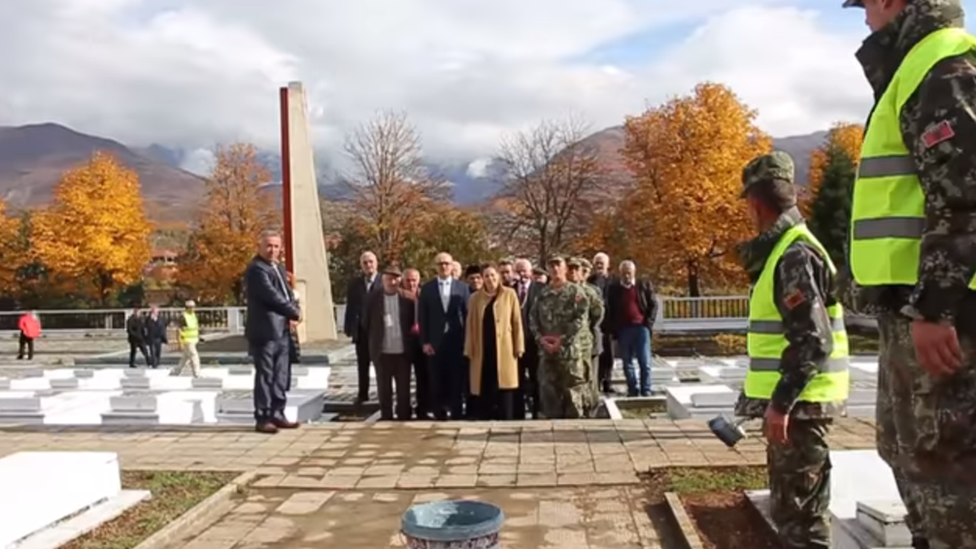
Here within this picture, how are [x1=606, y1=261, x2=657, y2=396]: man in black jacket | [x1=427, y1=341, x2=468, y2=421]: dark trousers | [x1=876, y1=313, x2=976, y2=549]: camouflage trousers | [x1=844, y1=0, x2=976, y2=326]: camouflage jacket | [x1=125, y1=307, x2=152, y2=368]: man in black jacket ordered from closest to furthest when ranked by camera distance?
[x1=844, y1=0, x2=976, y2=326]: camouflage jacket → [x1=876, y1=313, x2=976, y2=549]: camouflage trousers → [x1=427, y1=341, x2=468, y2=421]: dark trousers → [x1=606, y1=261, x2=657, y2=396]: man in black jacket → [x1=125, y1=307, x2=152, y2=368]: man in black jacket

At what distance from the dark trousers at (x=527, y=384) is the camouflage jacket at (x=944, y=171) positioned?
723 cm

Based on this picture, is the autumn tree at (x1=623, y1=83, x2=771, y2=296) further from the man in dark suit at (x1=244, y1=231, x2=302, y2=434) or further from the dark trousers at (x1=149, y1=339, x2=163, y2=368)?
the man in dark suit at (x1=244, y1=231, x2=302, y2=434)

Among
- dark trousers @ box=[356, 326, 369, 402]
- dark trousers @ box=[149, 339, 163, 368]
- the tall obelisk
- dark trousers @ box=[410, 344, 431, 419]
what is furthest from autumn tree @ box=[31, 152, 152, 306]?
dark trousers @ box=[410, 344, 431, 419]

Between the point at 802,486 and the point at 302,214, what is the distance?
1941 cm

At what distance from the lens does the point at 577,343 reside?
841 centimetres

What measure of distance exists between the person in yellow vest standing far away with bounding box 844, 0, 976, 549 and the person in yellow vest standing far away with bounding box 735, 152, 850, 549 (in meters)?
0.98

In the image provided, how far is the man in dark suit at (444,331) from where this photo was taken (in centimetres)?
928

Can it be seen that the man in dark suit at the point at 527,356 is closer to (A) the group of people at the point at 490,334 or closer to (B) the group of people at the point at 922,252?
(A) the group of people at the point at 490,334

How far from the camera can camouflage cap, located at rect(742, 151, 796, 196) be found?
374cm

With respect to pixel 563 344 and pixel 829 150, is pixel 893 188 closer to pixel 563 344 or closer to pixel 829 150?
pixel 563 344

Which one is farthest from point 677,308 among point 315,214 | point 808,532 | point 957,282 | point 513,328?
point 957,282

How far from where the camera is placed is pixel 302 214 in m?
22.1

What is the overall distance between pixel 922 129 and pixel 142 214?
42051mm

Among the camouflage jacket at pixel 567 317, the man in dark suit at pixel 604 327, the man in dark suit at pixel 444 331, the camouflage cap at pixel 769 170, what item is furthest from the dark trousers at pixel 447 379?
the camouflage cap at pixel 769 170
